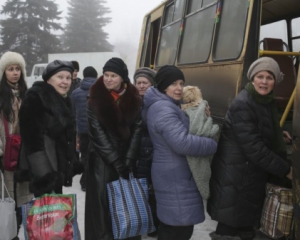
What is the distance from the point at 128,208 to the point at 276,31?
169 inches

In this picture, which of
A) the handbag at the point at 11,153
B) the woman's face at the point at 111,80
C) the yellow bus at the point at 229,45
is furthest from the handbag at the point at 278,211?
the handbag at the point at 11,153

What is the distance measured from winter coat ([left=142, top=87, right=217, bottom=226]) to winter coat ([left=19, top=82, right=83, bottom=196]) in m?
0.69

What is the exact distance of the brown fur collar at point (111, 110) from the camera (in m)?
2.85

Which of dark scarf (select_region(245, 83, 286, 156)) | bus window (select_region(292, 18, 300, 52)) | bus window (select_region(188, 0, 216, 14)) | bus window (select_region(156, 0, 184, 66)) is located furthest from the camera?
bus window (select_region(156, 0, 184, 66))

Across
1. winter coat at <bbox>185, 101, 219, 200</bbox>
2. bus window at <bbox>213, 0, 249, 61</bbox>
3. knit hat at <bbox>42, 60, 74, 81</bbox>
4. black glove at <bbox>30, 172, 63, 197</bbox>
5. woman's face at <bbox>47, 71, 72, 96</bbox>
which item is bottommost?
black glove at <bbox>30, 172, 63, 197</bbox>

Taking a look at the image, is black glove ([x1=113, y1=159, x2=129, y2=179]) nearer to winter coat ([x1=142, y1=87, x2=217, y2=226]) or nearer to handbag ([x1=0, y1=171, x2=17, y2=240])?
winter coat ([x1=142, y1=87, x2=217, y2=226])

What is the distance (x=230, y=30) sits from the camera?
4.05 meters

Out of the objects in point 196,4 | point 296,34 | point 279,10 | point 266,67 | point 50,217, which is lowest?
point 50,217

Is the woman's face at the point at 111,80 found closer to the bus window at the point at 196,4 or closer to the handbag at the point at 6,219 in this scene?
the handbag at the point at 6,219

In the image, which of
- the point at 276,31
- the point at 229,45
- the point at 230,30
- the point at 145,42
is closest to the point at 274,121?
the point at 229,45

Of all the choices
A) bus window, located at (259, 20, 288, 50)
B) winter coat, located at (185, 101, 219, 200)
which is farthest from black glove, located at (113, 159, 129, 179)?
bus window, located at (259, 20, 288, 50)

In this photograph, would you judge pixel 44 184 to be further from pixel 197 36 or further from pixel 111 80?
pixel 197 36

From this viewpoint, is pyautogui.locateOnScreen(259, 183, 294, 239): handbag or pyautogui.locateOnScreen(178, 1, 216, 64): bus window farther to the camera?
pyautogui.locateOnScreen(178, 1, 216, 64): bus window

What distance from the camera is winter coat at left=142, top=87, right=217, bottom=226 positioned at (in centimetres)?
256
